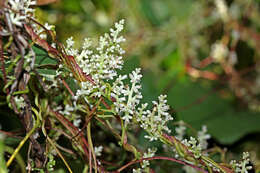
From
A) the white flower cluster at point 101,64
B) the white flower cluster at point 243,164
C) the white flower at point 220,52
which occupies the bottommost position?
the white flower cluster at point 243,164

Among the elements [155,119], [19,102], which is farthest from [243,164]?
[19,102]

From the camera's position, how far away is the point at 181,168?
405 millimetres

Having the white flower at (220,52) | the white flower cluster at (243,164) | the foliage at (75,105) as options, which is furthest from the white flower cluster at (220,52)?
the white flower cluster at (243,164)

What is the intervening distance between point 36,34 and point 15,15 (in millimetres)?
27

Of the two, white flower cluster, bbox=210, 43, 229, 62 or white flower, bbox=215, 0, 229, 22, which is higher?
white flower, bbox=215, 0, 229, 22

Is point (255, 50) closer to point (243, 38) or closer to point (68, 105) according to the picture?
point (243, 38)

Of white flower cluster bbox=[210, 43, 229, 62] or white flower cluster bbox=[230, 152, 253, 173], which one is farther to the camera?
white flower cluster bbox=[210, 43, 229, 62]

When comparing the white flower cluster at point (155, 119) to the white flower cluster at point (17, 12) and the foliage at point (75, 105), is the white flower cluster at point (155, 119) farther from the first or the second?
the white flower cluster at point (17, 12)

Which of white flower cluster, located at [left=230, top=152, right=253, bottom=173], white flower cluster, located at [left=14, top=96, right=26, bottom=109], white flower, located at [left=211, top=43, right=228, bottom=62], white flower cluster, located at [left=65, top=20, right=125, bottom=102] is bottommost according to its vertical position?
white flower cluster, located at [left=230, top=152, right=253, bottom=173]

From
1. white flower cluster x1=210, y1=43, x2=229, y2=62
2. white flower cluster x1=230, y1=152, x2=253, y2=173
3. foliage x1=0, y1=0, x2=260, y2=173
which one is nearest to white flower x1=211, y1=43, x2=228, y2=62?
white flower cluster x1=210, y1=43, x2=229, y2=62

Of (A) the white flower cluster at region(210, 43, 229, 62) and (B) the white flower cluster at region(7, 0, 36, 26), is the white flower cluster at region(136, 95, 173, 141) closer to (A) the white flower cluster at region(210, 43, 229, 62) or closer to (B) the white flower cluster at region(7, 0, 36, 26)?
(B) the white flower cluster at region(7, 0, 36, 26)

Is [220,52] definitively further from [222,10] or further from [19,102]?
[19,102]

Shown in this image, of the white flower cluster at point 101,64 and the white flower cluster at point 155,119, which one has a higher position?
the white flower cluster at point 101,64

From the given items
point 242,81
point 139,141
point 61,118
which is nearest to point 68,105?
point 61,118
